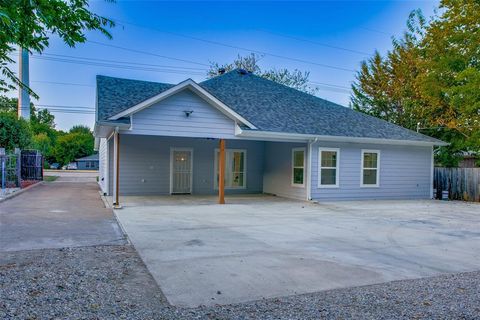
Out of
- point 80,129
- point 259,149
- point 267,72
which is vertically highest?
point 267,72

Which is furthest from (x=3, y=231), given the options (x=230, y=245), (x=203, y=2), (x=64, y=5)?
(x=203, y=2)

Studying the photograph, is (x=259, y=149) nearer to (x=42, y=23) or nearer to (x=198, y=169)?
(x=198, y=169)

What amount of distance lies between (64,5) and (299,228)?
22.0 feet

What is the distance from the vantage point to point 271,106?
16000 millimetres

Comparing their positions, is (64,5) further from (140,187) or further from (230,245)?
(140,187)

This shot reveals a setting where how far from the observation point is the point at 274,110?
15555 millimetres

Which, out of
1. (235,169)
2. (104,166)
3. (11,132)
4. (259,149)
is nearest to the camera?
(104,166)

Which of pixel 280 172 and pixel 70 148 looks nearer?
pixel 280 172

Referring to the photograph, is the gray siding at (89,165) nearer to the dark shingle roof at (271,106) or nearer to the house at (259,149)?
the dark shingle roof at (271,106)

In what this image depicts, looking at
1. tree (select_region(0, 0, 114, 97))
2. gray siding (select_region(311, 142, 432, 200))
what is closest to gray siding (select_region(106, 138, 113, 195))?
gray siding (select_region(311, 142, 432, 200))

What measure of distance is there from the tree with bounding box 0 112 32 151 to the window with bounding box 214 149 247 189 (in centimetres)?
1217

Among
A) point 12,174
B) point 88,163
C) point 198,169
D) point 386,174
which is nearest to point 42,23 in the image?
point 198,169

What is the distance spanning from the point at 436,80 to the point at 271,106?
10364 millimetres

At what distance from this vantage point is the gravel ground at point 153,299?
11.8ft
